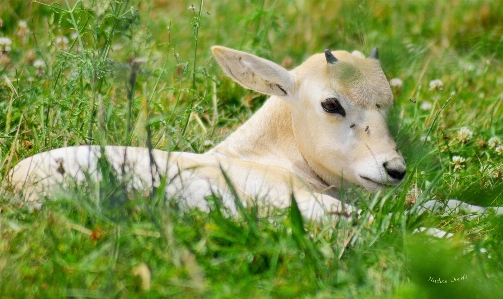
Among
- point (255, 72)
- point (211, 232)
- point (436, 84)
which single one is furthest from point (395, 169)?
point (436, 84)

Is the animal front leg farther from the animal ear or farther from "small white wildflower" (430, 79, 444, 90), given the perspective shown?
"small white wildflower" (430, 79, 444, 90)

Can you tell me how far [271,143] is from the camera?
5.11 metres

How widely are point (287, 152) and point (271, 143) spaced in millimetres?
137

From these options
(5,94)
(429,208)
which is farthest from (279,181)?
(5,94)

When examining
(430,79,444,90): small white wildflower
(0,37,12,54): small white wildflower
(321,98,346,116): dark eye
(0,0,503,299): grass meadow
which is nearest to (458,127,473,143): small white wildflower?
(0,0,503,299): grass meadow

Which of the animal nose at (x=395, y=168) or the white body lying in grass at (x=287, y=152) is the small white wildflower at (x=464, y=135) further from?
the animal nose at (x=395, y=168)

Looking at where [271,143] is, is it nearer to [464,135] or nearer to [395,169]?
[395,169]

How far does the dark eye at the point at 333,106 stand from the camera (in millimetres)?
4668

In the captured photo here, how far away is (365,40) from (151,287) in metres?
1.31

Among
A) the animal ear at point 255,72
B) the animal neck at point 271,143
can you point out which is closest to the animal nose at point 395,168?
the animal neck at point 271,143

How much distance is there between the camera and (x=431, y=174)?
18.0 feet

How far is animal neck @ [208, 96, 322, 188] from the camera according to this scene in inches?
197

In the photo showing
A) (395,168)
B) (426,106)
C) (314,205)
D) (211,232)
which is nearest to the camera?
(211,232)

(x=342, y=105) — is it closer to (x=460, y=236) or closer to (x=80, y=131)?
(x=460, y=236)
